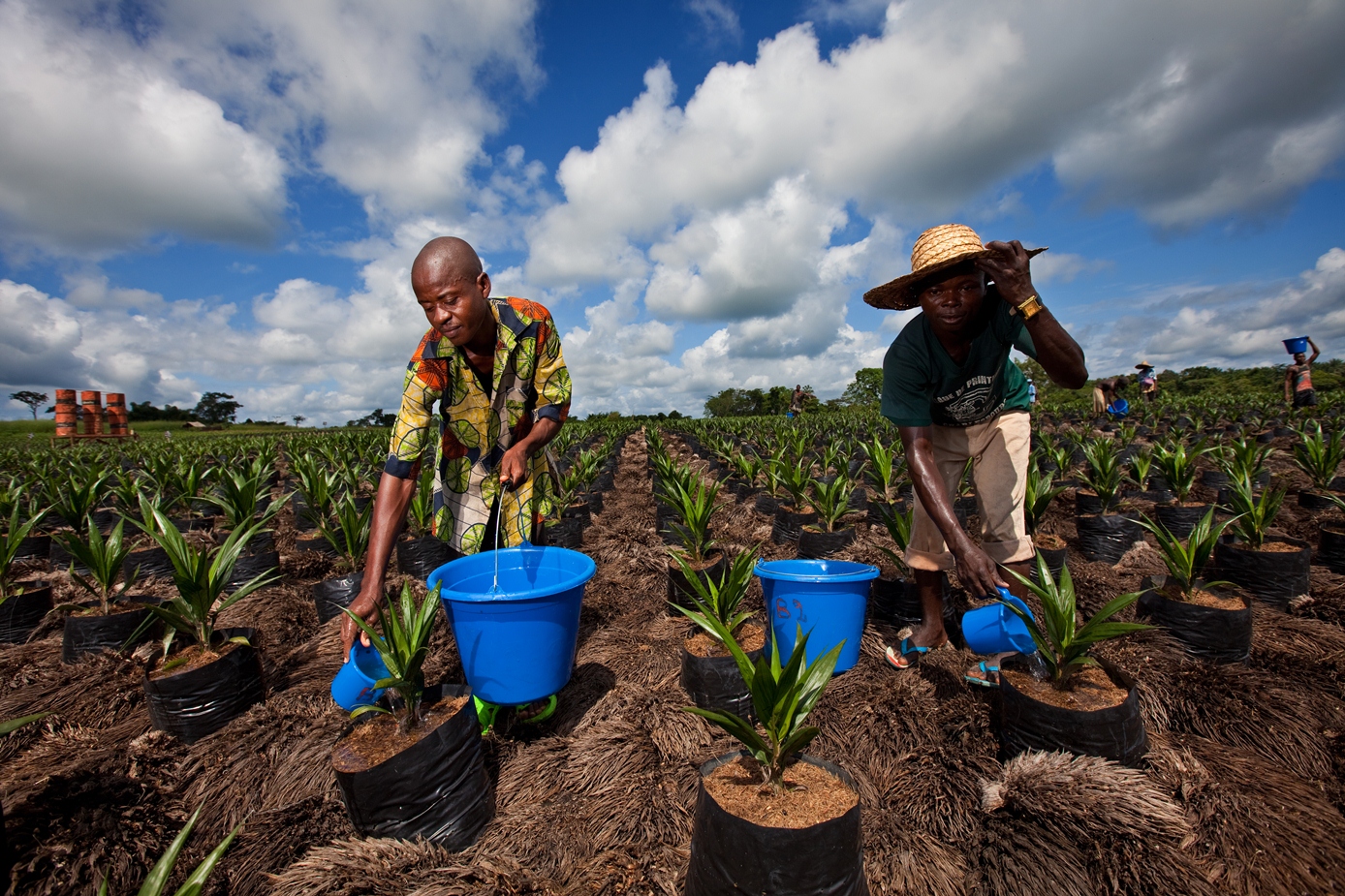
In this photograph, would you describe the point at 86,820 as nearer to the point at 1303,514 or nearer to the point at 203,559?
the point at 203,559

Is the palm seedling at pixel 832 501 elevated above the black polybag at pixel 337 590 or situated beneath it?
elevated above

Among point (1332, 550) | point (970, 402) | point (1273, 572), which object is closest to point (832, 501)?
point (970, 402)

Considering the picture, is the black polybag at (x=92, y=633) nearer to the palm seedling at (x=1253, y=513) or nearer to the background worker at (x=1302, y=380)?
the palm seedling at (x=1253, y=513)

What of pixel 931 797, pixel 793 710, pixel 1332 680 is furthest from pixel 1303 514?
pixel 793 710

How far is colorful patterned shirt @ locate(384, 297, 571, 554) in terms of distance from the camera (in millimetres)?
2451

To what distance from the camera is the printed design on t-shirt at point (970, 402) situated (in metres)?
2.54

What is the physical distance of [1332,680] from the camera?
2.27 meters

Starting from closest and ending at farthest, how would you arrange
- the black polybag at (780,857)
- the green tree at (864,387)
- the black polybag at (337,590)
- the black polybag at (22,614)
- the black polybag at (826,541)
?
the black polybag at (780,857), the black polybag at (22,614), the black polybag at (337,590), the black polybag at (826,541), the green tree at (864,387)

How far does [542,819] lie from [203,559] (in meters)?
1.77

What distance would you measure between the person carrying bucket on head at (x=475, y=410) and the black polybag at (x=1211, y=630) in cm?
283

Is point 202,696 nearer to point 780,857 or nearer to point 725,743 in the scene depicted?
point 725,743

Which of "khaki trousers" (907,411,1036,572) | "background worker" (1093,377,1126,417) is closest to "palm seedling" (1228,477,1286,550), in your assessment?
"khaki trousers" (907,411,1036,572)

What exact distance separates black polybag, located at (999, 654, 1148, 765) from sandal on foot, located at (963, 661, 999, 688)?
0.42 m

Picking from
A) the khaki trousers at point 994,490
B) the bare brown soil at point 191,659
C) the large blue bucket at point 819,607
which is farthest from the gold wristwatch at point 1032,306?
the bare brown soil at point 191,659
